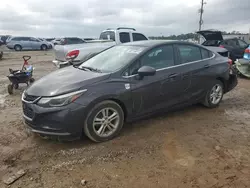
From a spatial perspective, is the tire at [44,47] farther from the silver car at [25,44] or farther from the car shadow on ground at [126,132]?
the car shadow on ground at [126,132]

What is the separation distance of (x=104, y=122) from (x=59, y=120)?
707 mm

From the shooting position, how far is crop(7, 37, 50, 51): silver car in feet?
93.5

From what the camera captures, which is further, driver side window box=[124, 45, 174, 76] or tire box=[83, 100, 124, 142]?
driver side window box=[124, 45, 174, 76]

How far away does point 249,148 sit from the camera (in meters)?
3.73

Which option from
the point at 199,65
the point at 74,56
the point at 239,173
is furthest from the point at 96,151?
the point at 74,56

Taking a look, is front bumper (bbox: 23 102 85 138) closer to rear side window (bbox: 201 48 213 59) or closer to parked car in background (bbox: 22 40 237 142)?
parked car in background (bbox: 22 40 237 142)

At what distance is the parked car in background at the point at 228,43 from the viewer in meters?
12.9

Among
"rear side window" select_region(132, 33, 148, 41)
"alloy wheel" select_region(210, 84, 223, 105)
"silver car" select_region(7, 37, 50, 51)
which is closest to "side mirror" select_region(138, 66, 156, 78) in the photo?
"alloy wheel" select_region(210, 84, 223, 105)

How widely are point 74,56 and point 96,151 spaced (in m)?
5.76

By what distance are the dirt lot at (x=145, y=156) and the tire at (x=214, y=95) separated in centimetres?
56

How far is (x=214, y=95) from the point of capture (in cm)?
554

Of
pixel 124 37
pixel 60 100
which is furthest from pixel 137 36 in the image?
pixel 60 100

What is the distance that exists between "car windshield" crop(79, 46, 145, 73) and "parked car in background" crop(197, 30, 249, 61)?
9.36m

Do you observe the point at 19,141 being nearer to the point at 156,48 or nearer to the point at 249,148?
the point at 156,48
